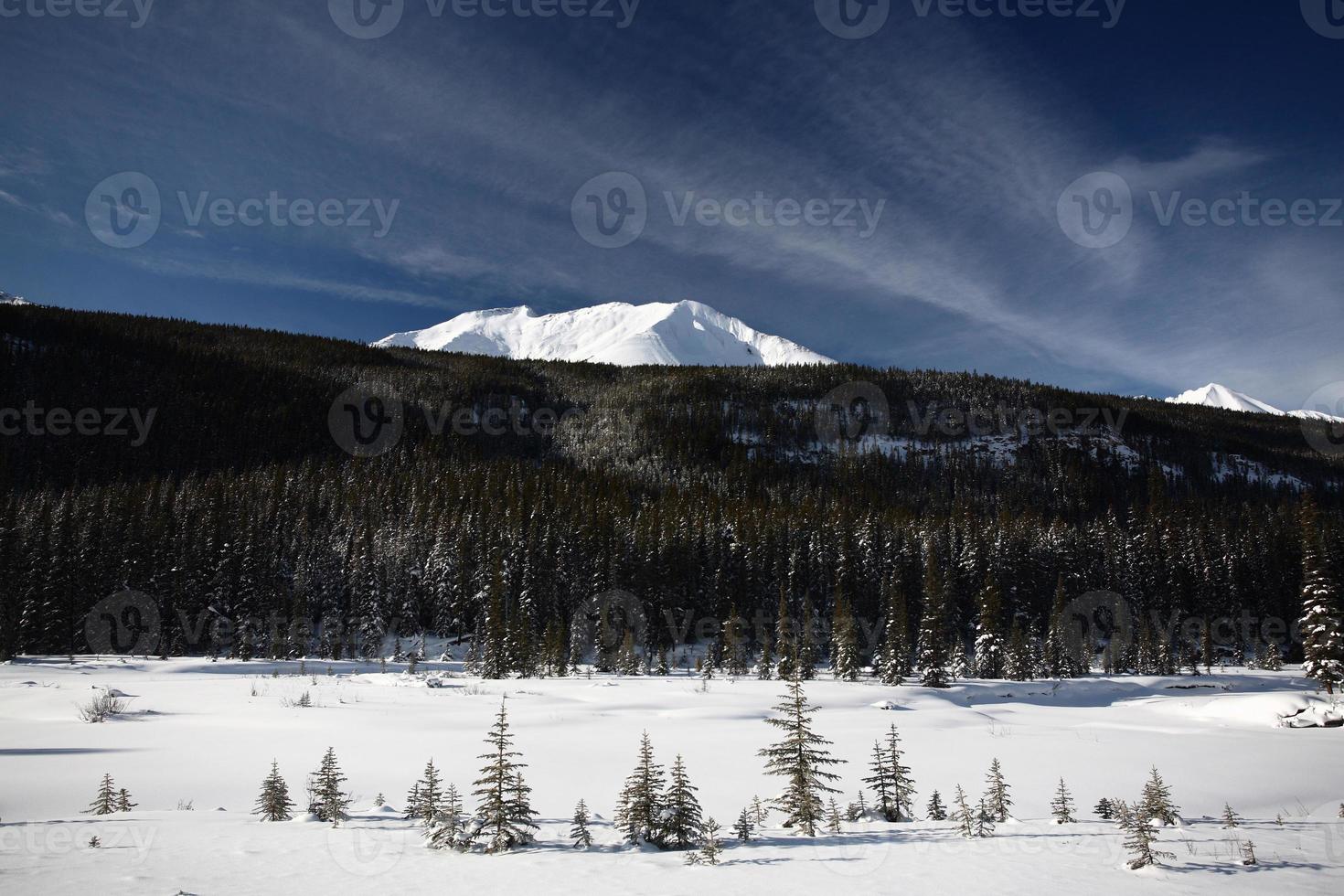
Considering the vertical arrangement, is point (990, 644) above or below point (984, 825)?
below

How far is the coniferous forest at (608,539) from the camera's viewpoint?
5281 centimetres

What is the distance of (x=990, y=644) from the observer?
47594 mm

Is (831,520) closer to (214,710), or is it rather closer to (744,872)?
(214,710)

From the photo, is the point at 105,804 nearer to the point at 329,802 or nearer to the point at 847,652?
the point at 329,802

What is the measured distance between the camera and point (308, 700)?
22656 mm

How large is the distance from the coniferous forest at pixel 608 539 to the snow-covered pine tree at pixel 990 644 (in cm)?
37

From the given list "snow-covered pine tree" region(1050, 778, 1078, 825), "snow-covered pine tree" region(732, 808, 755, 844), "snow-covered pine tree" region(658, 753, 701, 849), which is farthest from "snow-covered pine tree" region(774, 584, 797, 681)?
"snow-covered pine tree" region(658, 753, 701, 849)

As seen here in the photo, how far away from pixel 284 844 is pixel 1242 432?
252 m

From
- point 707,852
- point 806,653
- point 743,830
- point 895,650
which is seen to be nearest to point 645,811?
point 707,852

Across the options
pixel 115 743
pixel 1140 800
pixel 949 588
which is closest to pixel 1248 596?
pixel 949 588

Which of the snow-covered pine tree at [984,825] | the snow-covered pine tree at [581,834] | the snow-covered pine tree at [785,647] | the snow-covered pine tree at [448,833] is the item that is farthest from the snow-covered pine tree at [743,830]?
the snow-covered pine tree at [785,647]

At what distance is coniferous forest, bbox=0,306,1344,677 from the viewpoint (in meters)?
52.8

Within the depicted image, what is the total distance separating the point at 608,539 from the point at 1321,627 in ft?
174

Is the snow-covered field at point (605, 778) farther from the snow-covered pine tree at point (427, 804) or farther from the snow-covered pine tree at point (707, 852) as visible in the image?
the snow-covered pine tree at point (427, 804)
